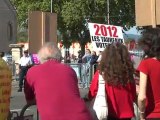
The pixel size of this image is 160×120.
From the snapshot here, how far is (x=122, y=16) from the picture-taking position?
63.0 meters

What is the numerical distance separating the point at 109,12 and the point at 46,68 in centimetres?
5542

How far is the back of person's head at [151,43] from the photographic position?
5.79 metres

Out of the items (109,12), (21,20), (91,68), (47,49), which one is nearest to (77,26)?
(109,12)

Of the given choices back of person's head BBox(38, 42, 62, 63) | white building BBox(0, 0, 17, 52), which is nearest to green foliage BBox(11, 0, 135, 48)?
white building BBox(0, 0, 17, 52)

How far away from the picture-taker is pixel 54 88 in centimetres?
531

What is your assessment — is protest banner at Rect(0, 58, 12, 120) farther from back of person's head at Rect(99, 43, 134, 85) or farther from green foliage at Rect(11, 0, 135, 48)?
green foliage at Rect(11, 0, 135, 48)

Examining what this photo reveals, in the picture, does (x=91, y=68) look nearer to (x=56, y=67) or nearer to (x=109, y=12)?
(x=56, y=67)

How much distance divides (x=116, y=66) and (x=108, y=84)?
0.21 meters

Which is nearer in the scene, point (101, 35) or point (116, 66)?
point (116, 66)

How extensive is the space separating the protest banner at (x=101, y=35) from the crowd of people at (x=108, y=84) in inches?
425

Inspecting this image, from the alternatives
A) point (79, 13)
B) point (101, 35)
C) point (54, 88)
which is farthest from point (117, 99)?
point (79, 13)

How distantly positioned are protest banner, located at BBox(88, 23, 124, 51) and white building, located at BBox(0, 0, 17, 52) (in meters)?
57.3

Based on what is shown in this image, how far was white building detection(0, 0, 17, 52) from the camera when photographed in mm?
74750

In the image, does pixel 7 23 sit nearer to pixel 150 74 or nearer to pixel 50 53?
pixel 150 74
